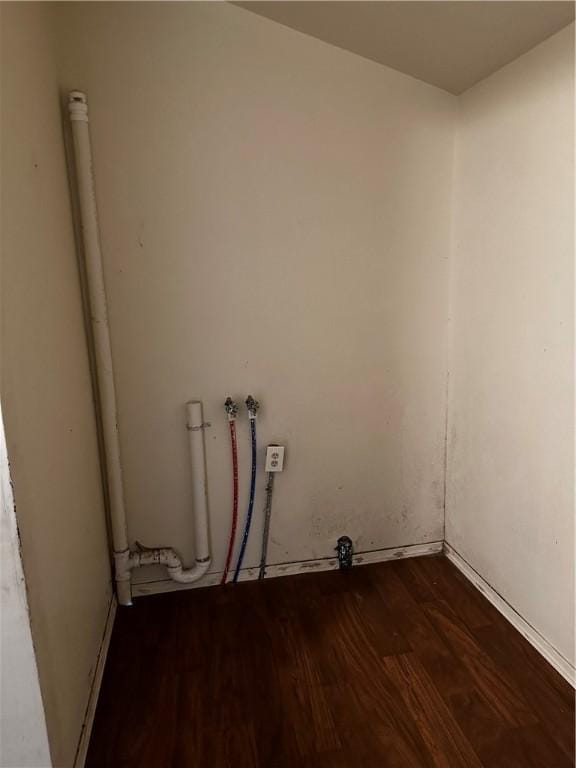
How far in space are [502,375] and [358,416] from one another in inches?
24.0

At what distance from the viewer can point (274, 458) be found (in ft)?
6.89

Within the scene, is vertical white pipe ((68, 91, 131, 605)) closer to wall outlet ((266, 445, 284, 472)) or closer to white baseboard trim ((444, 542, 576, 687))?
wall outlet ((266, 445, 284, 472))

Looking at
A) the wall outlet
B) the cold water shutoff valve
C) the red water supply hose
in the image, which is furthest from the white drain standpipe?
the cold water shutoff valve

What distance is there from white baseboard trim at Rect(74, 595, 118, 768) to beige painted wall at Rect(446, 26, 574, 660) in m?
1.49

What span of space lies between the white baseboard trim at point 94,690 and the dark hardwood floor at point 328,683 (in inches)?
1.2

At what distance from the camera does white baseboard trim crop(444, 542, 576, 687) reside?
166cm

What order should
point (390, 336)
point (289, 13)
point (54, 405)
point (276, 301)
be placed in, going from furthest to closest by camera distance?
point (390, 336) < point (276, 301) < point (289, 13) < point (54, 405)

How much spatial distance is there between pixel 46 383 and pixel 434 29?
1601 millimetres

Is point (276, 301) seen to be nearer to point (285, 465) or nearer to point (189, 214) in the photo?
point (189, 214)

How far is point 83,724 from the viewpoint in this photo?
1.44 metres

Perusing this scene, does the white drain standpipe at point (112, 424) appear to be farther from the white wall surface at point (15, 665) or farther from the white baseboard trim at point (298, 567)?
the white wall surface at point (15, 665)

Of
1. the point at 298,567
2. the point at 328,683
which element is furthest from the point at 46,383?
the point at 298,567

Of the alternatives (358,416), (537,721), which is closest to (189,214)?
(358,416)

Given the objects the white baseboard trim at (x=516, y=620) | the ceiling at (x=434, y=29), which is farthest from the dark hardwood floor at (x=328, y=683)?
the ceiling at (x=434, y=29)
